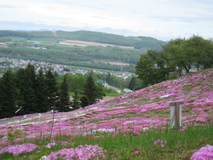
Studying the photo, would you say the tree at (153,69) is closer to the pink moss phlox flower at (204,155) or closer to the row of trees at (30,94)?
the row of trees at (30,94)

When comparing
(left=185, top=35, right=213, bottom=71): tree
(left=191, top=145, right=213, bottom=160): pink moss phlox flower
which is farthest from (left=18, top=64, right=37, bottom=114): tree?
(left=191, top=145, right=213, bottom=160): pink moss phlox flower

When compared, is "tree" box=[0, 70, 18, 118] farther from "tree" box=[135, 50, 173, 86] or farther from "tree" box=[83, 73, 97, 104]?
"tree" box=[135, 50, 173, 86]

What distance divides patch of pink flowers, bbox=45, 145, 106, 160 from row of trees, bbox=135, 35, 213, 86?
50.0m

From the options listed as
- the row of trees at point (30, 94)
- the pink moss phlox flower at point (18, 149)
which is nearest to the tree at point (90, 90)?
Result: the row of trees at point (30, 94)

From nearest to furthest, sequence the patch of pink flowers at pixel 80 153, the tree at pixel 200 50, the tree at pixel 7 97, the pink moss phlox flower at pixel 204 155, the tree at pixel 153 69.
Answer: the pink moss phlox flower at pixel 204 155 → the patch of pink flowers at pixel 80 153 → the tree at pixel 7 97 → the tree at pixel 200 50 → the tree at pixel 153 69

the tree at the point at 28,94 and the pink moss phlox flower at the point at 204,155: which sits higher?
the pink moss phlox flower at the point at 204,155

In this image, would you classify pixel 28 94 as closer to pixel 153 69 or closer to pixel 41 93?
pixel 41 93

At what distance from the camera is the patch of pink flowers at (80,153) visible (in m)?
7.70

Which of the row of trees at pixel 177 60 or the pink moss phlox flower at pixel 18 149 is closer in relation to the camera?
the pink moss phlox flower at pixel 18 149

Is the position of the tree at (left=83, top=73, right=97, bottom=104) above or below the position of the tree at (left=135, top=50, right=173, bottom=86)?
below

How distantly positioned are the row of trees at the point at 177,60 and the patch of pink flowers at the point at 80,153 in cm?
5005

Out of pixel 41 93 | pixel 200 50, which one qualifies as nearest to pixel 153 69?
pixel 200 50

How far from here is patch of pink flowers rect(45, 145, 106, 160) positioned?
7.70m

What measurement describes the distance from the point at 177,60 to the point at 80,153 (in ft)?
178
